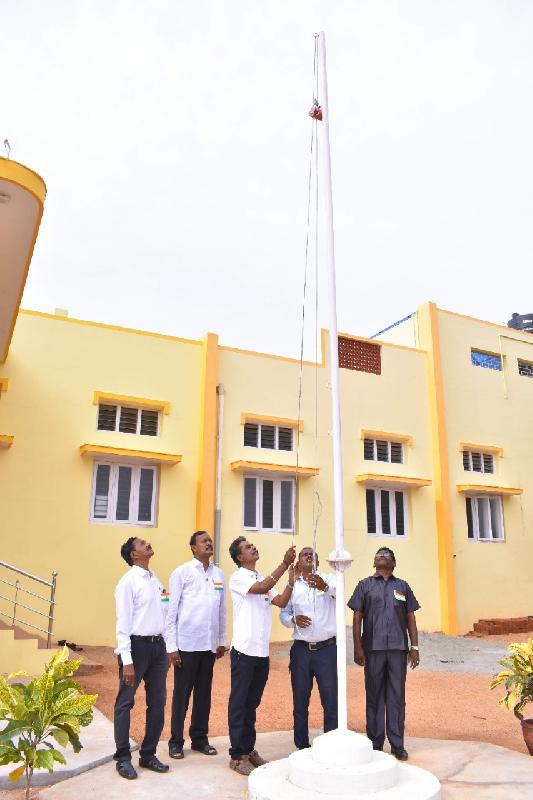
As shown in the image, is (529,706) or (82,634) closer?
(529,706)

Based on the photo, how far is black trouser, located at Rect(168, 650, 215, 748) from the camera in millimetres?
5000

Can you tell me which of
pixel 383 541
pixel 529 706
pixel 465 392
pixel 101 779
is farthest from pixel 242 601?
pixel 465 392

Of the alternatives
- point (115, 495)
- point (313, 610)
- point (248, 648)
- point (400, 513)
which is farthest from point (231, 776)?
point (400, 513)

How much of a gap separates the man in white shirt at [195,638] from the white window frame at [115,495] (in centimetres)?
652

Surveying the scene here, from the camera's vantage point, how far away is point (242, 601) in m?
4.96

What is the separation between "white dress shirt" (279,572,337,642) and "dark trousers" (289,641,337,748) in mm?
97

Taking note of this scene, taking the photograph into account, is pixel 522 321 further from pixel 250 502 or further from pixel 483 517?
pixel 250 502

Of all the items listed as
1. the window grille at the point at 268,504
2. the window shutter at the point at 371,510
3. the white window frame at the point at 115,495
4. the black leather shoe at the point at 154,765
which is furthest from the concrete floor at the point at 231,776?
the window shutter at the point at 371,510

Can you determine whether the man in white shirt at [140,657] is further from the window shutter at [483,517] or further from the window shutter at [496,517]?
the window shutter at [496,517]

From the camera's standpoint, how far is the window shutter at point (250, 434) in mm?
12961

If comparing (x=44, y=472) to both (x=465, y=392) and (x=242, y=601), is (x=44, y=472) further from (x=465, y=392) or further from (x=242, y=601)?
(x=465, y=392)

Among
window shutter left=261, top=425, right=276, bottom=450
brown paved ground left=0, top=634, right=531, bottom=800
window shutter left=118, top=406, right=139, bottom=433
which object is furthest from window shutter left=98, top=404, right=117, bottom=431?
brown paved ground left=0, top=634, right=531, bottom=800

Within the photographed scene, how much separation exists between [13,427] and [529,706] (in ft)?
27.5

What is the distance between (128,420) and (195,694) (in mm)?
7447
